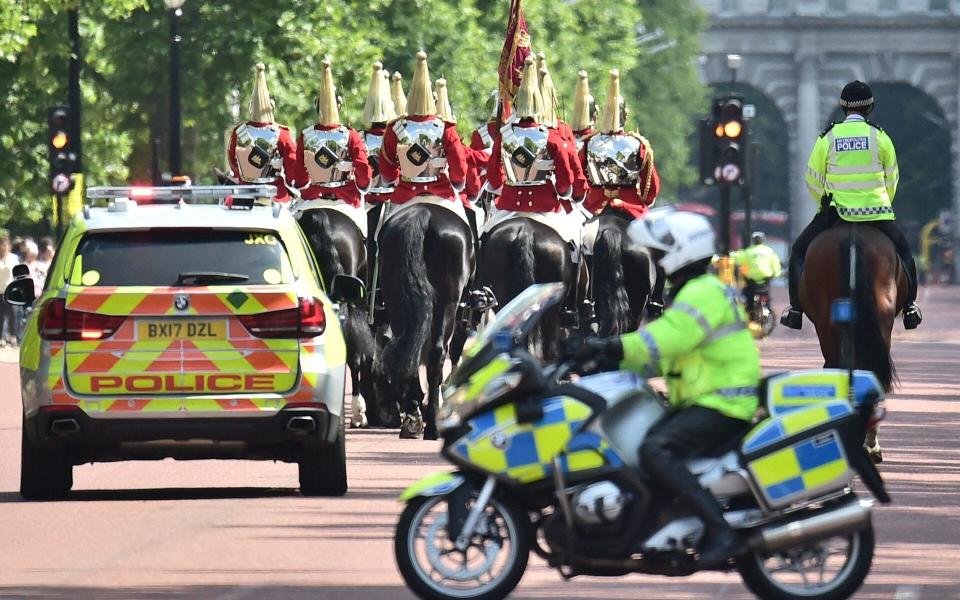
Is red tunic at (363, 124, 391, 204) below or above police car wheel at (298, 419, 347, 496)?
above

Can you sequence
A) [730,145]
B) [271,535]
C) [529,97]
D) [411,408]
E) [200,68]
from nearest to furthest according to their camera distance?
1. [271,535]
2. [411,408]
3. [529,97]
4. [730,145]
5. [200,68]

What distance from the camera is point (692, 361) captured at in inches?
398

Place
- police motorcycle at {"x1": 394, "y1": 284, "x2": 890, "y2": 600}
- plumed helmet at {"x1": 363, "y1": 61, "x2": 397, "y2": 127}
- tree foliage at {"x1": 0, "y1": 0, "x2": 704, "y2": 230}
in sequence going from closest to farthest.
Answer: police motorcycle at {"x1": 394, "y1": 284, "x2": 890, "y2": 600} → plumed helmet at {"x1": 363, "y1": 61, "x2": 397, "y2": 127} → tree foliage at {"x1": 0, "y1": 0, "x2": 704, "y2": 230}

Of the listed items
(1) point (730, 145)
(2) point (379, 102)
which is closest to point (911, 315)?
(2) point (379, 102)

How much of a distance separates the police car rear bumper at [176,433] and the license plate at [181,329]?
0.40m

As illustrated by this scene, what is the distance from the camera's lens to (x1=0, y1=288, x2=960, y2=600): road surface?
34.7 feet

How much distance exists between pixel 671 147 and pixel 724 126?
4619 cm

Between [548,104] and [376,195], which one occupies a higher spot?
[548,104]

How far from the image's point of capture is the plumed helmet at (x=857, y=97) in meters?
15.9

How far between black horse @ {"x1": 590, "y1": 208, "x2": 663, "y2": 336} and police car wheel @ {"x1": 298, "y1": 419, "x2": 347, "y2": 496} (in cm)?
584

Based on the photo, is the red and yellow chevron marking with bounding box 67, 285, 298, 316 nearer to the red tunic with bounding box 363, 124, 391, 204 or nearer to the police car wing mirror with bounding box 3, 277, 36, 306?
the police car wing mirror with bounding box 3, 277, 36, 306

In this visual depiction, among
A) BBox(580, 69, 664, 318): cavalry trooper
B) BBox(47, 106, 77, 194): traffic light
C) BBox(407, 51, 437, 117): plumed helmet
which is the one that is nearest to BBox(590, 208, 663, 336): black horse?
BBox(580, 69, 664, 318): cavalry trooper

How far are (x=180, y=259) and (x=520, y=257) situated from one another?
484cm

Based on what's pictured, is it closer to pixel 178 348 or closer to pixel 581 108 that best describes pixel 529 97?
pixel 581 108
